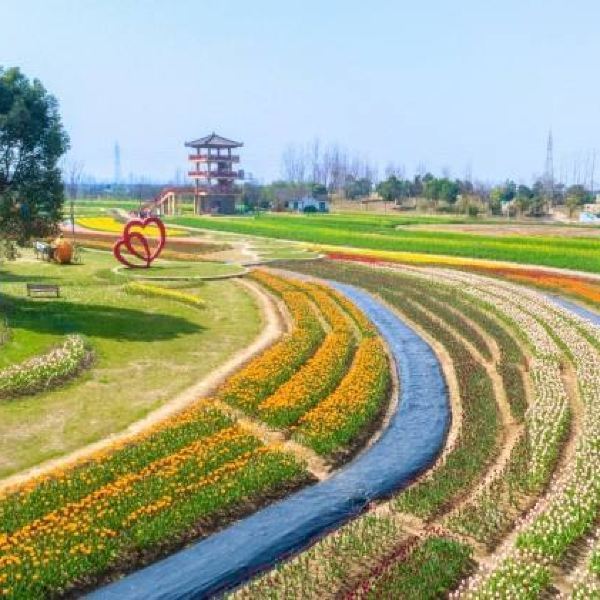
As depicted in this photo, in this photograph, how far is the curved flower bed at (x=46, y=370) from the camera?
21047mm

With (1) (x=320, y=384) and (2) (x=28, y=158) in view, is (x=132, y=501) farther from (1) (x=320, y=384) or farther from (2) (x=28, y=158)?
(2) (x=28, y=158)

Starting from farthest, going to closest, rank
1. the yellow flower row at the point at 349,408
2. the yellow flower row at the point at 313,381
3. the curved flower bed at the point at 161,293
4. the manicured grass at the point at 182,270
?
the manicured grass at the point at 182,270, the curved flower bed at the point at 161,293, the yellow flower row at the point at 313,381, the yellow flower row at the point at 349,408

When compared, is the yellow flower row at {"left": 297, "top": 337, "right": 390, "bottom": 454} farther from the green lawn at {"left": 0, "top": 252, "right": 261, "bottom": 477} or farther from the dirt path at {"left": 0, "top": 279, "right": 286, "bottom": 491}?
the green lawn at {"left": 0, "top": 252, "right": 261, "bottom": 477}

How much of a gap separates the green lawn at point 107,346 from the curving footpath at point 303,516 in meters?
5.30

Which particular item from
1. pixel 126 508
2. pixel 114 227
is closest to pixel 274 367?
pixel 126 508

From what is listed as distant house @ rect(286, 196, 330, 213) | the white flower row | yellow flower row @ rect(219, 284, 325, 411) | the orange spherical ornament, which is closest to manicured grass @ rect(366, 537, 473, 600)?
the white flower row

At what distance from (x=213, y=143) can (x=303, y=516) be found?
11054 cm

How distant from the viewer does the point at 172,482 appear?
15.2 m

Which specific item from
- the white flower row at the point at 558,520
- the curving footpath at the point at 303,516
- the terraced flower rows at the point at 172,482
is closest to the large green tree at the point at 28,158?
the terraced flower rows at the point at 172,482

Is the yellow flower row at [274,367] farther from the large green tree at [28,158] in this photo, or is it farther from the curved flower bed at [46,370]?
the large green tree at [28,158]

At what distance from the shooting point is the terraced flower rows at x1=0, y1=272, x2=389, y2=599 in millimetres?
12305

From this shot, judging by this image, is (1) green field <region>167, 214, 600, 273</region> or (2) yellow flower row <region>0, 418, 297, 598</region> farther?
(1) green field <region>167, 214, 600, 273</region>

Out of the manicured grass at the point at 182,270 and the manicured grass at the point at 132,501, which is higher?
the manicured grass at the point at 182,270

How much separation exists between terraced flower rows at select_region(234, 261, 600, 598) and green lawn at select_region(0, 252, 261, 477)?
7.64 metres
